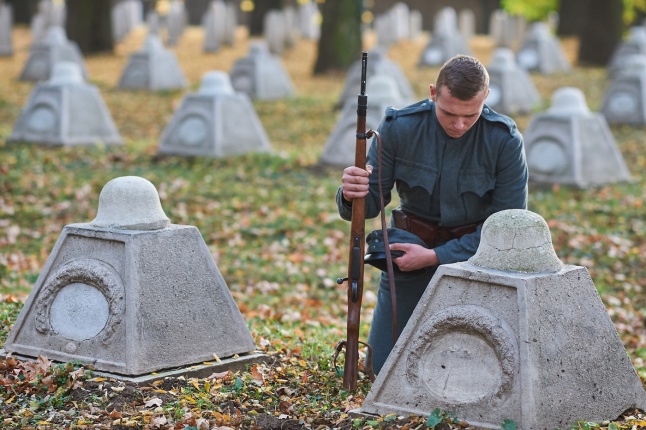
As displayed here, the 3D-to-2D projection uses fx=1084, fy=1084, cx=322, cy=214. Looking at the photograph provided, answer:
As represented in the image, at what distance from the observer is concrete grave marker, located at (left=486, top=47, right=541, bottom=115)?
56.6 feet

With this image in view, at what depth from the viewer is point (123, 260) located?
16.8 ft

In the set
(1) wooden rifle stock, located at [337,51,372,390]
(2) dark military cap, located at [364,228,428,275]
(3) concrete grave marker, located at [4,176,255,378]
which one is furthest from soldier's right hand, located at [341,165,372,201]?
(3) concrete grave marker, located at [4,176,255,378]

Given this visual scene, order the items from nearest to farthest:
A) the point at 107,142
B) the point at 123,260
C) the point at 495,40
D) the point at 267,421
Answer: the point at 267,421, the point at 123,260, the point at 107,142, the point at 495,40

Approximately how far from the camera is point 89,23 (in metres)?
26.0

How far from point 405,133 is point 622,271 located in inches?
195

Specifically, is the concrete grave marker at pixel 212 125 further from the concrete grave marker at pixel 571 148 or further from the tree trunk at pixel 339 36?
the tree trunk at pixel 339 36

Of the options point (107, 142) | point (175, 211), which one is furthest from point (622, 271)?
point (107, 142)

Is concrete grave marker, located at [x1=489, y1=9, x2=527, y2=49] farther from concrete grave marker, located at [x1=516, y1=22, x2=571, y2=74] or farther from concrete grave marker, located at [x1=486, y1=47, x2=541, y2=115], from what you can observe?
concrete grave marker, located at [x1=486, y1=47, x2=541, y2=115]

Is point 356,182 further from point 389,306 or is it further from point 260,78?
point 260,78

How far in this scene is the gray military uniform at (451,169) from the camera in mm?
5082

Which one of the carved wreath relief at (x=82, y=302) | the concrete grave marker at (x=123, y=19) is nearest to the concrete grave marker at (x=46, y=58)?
the concrete grave marker at (x=123, y=19)

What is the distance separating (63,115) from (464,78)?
1009 centimetres

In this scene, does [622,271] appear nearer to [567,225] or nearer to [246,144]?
[567,225]

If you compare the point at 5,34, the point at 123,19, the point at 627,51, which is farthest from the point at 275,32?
the point at 627,51
